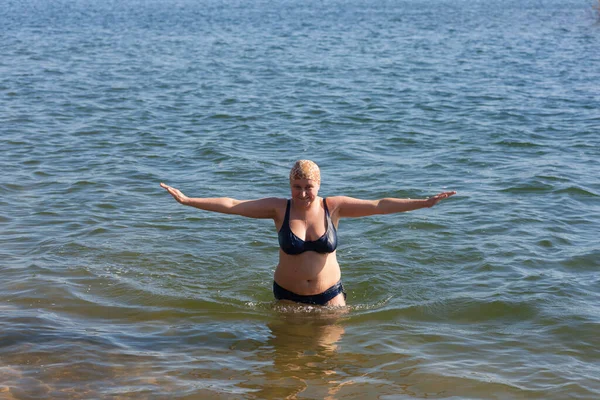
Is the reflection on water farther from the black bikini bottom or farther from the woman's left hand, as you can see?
the woman's left hand

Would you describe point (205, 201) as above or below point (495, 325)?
above

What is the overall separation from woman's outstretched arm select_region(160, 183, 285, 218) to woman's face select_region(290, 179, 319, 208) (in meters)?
0.30

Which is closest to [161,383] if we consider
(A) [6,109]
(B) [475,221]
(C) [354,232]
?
(C) [354,232]

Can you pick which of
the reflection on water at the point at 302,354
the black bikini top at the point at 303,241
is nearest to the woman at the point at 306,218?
the black bikini top at the point at 303,241

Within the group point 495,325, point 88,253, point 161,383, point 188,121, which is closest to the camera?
point 161,383

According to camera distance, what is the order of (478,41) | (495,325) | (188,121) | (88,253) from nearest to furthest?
(495,325) → (88,253) → (188,121) → (478,41)

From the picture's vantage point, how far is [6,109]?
19.0 m

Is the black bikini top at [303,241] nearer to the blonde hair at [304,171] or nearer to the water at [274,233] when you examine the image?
the blonde hair at [304,171]

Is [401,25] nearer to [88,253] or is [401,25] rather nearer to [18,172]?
[18,172]

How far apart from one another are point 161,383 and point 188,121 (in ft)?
39.3

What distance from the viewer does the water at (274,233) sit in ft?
23.0

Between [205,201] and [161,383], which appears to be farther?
[205,201]

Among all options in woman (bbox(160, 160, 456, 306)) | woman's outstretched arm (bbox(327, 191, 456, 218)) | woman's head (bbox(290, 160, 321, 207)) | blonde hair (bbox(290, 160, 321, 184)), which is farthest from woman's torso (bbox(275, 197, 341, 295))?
blonde hair (bbox(290, 160, 321, 184))

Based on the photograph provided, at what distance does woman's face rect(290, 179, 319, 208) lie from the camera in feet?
23.4
